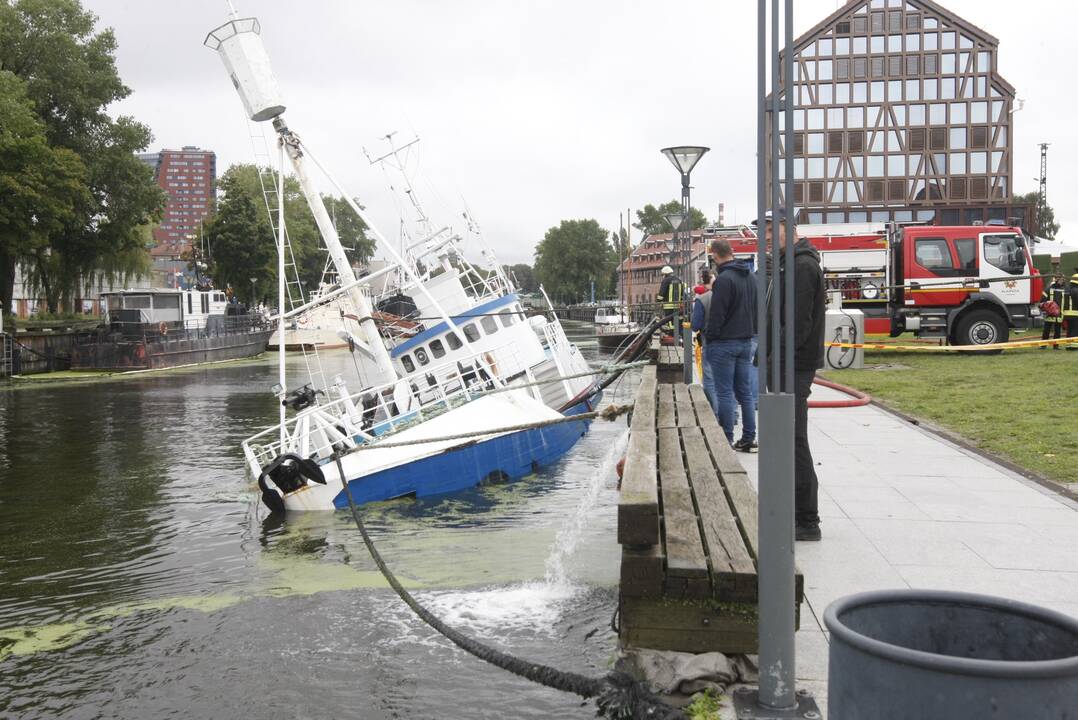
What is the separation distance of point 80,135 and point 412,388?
3552 centimetres

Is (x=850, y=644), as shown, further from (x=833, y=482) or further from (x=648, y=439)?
(x=833, y=482)

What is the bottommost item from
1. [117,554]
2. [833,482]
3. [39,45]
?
[117,554]

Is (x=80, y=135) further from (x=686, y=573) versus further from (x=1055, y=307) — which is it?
(x=686, y=573)

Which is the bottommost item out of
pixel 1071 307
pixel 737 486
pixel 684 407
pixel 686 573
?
pixel 686 573

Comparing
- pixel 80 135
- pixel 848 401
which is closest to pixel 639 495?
pixel 848 401

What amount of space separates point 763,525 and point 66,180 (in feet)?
139

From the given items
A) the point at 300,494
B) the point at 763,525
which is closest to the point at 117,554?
the point at 300,494

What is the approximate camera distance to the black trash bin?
2506mm

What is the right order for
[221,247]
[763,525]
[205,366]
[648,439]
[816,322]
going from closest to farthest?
[763,525], [816,322], [648,439], [205,366], [221,247]

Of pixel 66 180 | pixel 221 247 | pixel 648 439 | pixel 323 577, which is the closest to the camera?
pixel 648 439

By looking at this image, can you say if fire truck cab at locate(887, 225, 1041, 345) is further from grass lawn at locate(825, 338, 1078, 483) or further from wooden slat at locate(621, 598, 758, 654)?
wooden slat at locate(621, 598, 758, 654)

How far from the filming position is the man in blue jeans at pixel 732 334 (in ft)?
31.6

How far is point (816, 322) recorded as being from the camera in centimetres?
644

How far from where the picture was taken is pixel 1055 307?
2542 centimetres
